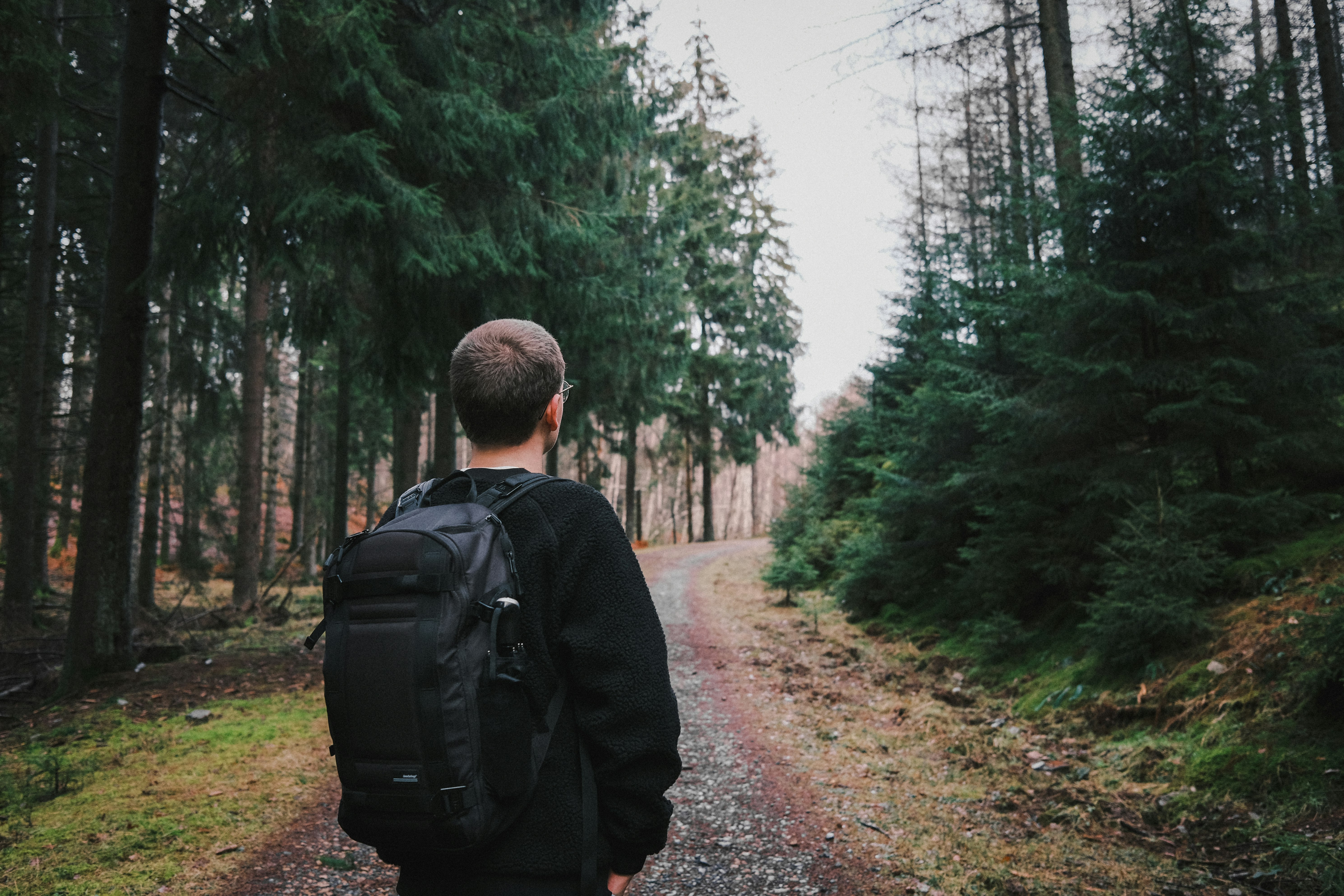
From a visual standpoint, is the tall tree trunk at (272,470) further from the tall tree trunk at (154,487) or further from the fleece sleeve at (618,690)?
the fleece sleeve at (618,690)

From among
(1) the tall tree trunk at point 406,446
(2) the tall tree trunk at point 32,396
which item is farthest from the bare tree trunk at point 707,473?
(2) the tall tree trunk at point 32,396

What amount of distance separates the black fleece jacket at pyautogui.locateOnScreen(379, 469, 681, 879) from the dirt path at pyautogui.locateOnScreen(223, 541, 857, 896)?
264 centimetres

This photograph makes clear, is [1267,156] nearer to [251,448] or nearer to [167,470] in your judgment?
[251,448]

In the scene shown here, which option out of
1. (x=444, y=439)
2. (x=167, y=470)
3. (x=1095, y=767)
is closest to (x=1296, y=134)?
(x=1095, y=767)

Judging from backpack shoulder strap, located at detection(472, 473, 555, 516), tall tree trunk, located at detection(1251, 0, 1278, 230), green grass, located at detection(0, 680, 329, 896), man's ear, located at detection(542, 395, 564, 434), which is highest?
tall tree trunk, located at detection(1251, 0, 1278, 230)

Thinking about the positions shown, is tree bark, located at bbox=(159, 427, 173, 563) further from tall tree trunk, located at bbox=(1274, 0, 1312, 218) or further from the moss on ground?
tall tree trunk, located at bbox=(1274, 0, 1312, 218)

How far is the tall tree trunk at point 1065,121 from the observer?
7.09m

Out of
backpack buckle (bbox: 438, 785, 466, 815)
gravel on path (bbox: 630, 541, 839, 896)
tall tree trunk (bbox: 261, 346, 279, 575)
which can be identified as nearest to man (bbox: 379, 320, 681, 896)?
backpack buckle (bbox: 438, 785, 466, 815)

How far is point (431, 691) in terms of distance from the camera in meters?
1.44

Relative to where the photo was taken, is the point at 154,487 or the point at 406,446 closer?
the point at 154,487

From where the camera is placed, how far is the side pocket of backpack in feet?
4.85

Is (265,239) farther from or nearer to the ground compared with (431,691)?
farther from the ground

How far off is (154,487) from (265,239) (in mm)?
6117

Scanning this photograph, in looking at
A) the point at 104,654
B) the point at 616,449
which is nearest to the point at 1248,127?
the point at 104,654
